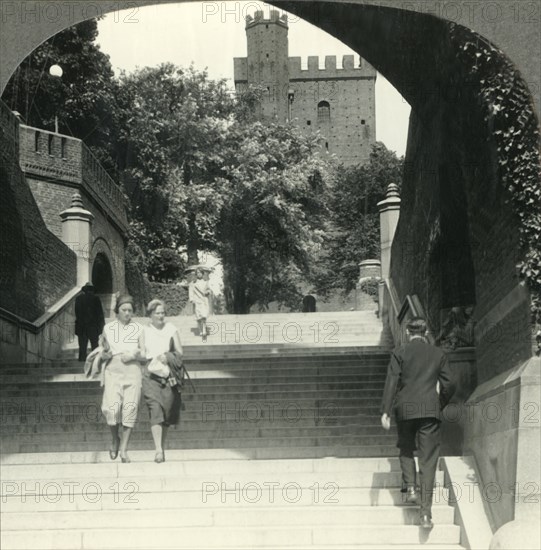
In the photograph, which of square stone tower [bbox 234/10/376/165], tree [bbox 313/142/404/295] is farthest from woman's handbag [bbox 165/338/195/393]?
square stone tower [bbox 234/10/376/165]

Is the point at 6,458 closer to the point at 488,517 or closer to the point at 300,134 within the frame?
the point at 488,517

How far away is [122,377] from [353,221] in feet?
161

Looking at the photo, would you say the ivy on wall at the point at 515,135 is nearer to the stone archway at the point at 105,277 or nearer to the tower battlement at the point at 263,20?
the stone archway at the point at 105,277

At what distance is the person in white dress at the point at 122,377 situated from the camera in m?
9.69

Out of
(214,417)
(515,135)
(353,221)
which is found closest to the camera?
(515,135)

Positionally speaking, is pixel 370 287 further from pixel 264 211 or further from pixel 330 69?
pixel 330 69

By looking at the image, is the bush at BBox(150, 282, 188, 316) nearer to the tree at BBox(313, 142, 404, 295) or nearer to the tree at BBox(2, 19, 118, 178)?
the tree at BBox(2, 19, 118, 178)

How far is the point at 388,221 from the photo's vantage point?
23656 millimetres

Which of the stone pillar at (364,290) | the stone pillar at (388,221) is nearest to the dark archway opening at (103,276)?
the stone pillar at (364,290)

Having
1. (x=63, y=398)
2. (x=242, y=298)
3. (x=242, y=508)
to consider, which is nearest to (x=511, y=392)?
(x=242, y=508)

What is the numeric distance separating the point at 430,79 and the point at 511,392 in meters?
5.31

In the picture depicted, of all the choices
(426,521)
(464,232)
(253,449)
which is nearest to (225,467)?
(253,449)

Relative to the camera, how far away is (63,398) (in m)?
13.3

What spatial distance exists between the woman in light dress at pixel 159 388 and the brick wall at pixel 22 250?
26.6ft
